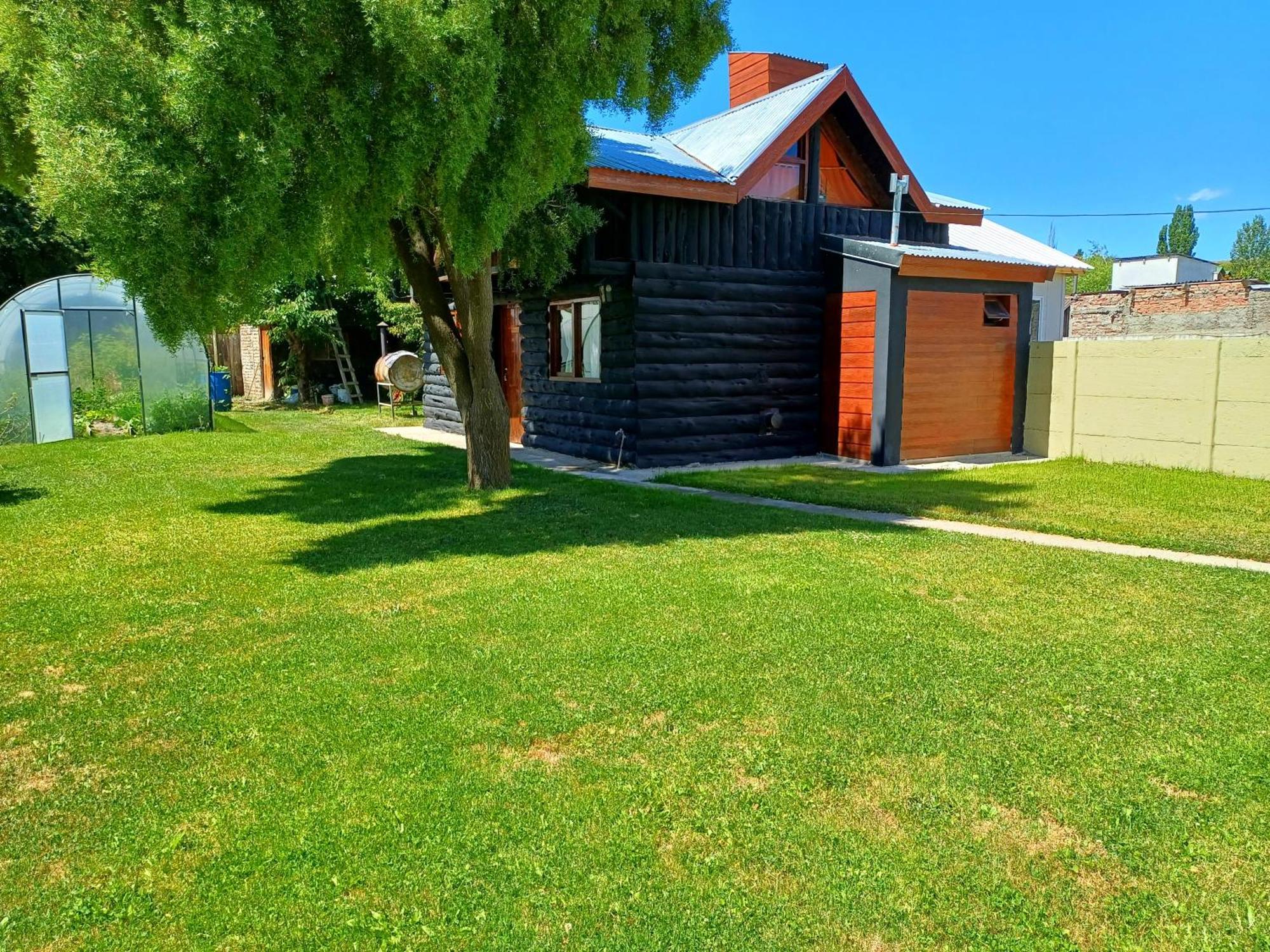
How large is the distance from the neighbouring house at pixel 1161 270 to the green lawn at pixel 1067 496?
3343 centimetres

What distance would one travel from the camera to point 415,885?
2.65m

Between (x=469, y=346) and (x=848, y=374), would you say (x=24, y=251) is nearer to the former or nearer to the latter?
(x=469, y=346)

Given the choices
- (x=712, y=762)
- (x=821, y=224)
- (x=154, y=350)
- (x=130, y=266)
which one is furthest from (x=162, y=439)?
(x=712, y=762)

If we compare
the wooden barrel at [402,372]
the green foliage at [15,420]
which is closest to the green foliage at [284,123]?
the green foliage at [15,420]

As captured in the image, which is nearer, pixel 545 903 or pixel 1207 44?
pixel 545 903

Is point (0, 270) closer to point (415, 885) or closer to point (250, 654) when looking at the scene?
point (250, 654)

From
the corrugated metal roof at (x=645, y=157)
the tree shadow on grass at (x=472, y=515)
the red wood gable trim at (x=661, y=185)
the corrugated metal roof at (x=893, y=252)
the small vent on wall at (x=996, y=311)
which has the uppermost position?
the corrugated metal roof at (x=645, y=157)

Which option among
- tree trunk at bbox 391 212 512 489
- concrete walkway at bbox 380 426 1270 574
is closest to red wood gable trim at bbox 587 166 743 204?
tree trunk at bbox 391 212 512 489

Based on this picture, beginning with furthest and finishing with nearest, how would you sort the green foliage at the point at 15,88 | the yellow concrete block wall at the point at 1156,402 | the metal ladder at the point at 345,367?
the metal ladder at the point at 345,367 → the yellow concrete block wall at the point at 1156,402 → the green foliage at the point at 15,88

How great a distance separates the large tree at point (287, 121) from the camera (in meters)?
5.69

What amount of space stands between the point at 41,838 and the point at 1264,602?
6.52 metres

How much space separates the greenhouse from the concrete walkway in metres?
6.20

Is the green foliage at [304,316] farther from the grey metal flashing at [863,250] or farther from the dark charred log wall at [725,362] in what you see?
the grey metal flashing at [863,250]

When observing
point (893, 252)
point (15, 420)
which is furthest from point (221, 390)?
point (893, 252)
